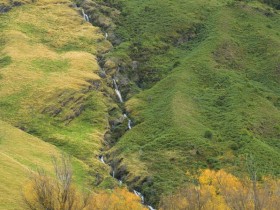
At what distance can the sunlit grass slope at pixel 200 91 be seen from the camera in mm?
101625

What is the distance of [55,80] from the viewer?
425 ft

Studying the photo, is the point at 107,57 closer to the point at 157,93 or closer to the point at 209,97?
the point at 157,93

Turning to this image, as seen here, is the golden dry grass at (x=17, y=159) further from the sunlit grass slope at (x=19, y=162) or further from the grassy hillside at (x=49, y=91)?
the grassy hillside at (x=49, y=91)

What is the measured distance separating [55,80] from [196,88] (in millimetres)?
39246

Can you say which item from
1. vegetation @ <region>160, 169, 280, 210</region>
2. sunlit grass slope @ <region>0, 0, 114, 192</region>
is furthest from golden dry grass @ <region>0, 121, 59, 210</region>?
vegetation @ <region>160, 169, 280, 210</region>

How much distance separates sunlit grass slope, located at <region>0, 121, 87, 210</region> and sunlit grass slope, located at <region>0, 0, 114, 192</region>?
2.75m

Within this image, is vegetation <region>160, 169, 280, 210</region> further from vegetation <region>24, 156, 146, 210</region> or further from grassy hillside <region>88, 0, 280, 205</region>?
grassy hillside <region>88, 0, 280, 205</region>

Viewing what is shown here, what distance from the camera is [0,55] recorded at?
14150 centimetres

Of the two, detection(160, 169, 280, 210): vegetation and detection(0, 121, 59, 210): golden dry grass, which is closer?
detection(160, 169, 280, 210): vegetation

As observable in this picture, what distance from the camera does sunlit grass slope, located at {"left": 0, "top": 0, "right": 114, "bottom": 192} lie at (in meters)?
111

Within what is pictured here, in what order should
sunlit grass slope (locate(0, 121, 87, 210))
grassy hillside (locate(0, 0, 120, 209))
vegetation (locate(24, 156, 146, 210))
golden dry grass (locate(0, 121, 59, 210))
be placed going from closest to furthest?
vegetation (locate(24, 156, 146, 210))
golden dry grass (locate(0, 121, 59, 210))
sunlit grass slope (locate(0, 121, 87, 210))
grassy hillside (locate(0, 0, 120, 209))

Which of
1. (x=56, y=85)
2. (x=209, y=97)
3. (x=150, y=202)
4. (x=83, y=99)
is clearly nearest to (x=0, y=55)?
(x=56, y=85)

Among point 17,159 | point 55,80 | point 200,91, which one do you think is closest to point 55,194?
point 17,159

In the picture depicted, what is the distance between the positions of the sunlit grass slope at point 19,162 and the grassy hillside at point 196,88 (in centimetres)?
1567
